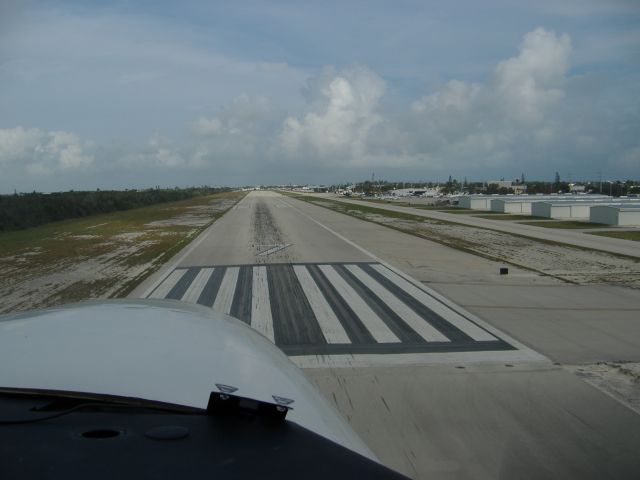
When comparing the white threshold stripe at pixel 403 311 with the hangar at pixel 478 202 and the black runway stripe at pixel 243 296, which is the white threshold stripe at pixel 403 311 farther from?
the hangar at pixel 478 202

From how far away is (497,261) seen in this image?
19.3 m

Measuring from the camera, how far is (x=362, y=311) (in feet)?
37.9

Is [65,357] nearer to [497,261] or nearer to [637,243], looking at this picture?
[497,261]

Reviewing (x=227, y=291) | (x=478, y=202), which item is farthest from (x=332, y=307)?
(x=478, y=202)

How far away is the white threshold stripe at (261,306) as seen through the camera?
9.98 m

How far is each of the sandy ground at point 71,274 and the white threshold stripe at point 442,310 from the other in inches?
275

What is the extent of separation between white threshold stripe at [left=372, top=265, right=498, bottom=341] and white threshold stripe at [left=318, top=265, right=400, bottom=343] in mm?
1298

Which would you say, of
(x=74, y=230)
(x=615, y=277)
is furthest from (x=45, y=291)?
(x=74, y=230)

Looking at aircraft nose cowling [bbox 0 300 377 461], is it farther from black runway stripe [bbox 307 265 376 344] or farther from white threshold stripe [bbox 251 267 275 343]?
black runway stripe [bbox 307 265 376 344]

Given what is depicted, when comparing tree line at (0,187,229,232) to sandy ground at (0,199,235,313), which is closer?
sandy ground at (0,199,235,313)

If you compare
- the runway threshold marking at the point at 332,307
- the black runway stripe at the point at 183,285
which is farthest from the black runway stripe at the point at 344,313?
the black runway stripe at the point at 183,285

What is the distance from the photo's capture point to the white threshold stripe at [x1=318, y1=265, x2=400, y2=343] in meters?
9.53

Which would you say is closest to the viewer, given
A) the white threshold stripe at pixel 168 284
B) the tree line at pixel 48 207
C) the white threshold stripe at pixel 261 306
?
the white threshold stripe at pixel 261 306

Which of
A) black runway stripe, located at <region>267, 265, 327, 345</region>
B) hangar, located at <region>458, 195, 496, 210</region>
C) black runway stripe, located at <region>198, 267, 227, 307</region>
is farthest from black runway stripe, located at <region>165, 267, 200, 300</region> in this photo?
hangar, located at <region>458, 195, 496, 210</region>
